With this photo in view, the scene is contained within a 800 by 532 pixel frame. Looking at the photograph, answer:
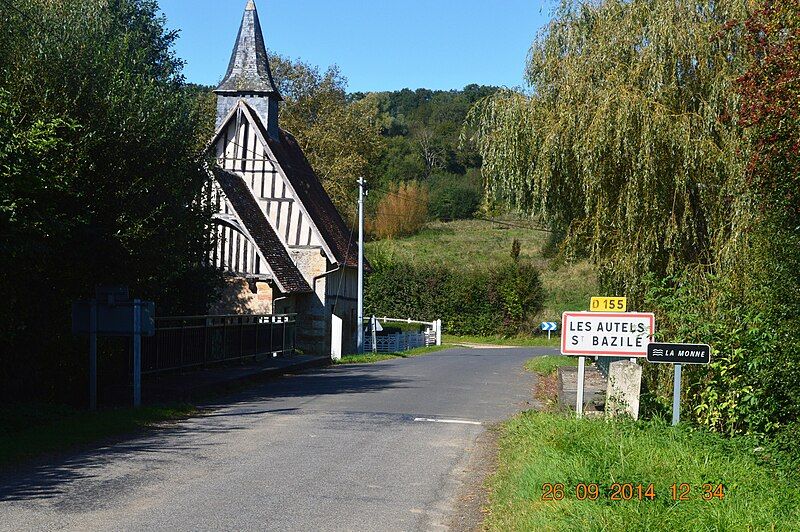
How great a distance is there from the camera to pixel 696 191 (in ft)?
47.0

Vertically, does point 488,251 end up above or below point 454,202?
below

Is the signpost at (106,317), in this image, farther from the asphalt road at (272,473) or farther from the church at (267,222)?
the church at (267,222)

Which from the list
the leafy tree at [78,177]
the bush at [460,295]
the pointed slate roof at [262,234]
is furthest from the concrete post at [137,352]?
the bush at [460,295]

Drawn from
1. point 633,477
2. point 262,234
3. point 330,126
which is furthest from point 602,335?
point 330,126

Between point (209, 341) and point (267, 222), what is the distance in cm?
1314

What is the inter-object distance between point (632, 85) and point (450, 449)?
7230 millimetres

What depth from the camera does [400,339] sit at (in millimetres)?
41969

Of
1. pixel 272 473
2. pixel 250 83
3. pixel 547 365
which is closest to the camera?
pixel 272 473

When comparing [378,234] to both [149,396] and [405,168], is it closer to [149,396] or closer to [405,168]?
[405,168]

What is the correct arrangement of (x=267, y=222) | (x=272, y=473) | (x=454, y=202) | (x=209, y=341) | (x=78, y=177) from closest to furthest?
1. (x=272, y=473)
2. (x=78, y=177)
3. (x=209, y=341)
4. (x=267, y=222)
5. (x=454, y=202)

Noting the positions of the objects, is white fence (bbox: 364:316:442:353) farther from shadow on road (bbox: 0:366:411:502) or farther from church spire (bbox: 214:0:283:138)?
shadow on road (bbox: 0:366:411:502)

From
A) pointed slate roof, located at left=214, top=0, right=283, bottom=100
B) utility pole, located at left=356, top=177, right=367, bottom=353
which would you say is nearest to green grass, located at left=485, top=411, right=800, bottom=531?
utility pole, located at left=356, top=177, right=367, bottom=353

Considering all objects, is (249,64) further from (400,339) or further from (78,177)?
(78,177)
